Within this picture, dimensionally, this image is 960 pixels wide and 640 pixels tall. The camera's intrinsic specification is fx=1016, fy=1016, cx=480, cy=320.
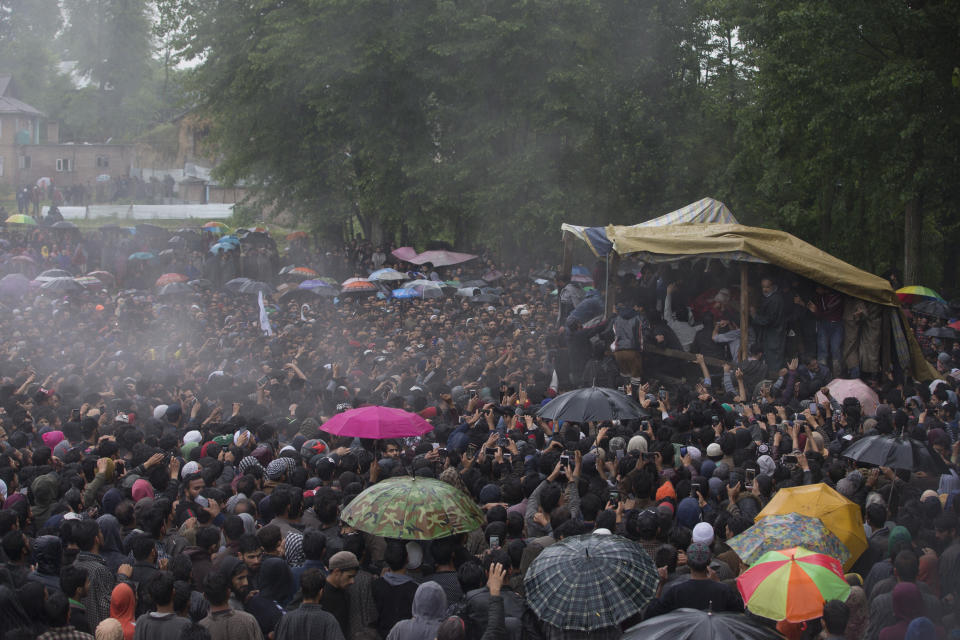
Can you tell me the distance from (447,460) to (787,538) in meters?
3.44

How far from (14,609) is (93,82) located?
213ft

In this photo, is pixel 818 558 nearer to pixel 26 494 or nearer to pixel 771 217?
pixel 26 494

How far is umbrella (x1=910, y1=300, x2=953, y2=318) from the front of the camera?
17.6 m

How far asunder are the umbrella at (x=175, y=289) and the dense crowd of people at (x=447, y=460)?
248 cm

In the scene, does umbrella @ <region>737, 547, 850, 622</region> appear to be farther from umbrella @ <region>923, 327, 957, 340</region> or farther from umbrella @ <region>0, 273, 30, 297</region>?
umbrella @ <region>0, 273, 30, 297</region>

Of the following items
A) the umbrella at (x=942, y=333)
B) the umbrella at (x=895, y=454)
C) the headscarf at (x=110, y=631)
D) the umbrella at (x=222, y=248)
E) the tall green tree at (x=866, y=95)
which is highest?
the tall green tree at (x=866, y=95)

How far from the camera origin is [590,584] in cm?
534

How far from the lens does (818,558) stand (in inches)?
218

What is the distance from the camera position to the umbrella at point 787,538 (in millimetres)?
5879

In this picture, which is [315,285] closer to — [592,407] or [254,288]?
[254,288]

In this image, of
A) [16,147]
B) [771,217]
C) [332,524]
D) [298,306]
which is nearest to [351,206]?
[298,306]

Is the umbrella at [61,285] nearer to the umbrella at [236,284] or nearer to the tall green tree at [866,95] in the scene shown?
the umbrella at [236,284]

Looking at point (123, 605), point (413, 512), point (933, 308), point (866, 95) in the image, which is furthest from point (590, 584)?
point (866, 95)

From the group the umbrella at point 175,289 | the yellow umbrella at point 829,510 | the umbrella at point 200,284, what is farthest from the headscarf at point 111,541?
the umbrella at point 200,284
